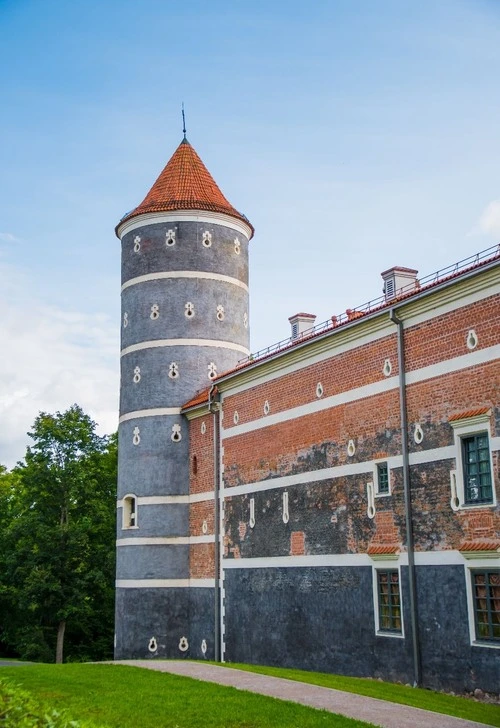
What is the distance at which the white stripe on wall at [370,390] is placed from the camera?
1705cm

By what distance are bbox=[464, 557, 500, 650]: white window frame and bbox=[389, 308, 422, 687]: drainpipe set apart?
4.87ft

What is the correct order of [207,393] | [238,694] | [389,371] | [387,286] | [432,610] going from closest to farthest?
[238,694] → [432,610] → [389,371] → [387,286] → [207,393]

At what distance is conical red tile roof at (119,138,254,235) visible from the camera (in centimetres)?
3070

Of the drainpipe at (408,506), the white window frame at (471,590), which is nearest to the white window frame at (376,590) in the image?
the drainpipe at (408,506)

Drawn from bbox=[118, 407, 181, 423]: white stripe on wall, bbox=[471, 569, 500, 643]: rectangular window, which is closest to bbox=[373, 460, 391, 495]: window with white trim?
bbox=[471, 569, 500, 643]: rectangular window

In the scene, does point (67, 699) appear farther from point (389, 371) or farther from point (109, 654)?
point (109, 654)

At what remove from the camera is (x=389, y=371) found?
63.9 feet

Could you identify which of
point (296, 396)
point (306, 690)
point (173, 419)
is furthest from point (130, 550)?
point (306, 690)

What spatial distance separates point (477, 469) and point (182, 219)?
16971 mm

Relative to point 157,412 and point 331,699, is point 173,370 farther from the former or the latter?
point 331,699

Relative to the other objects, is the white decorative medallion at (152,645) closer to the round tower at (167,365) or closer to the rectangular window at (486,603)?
the round tower at (167,365)

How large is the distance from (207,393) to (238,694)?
14.0 m

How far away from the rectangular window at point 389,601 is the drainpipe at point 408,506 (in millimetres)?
728

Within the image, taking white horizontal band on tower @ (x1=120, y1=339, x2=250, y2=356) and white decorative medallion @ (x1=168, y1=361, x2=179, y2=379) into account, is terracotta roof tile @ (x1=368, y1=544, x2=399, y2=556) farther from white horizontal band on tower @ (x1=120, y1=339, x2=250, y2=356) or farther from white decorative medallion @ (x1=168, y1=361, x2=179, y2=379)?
white horizontal band on tower @ (x1=120, y1=339, x2=250, y2=356)
